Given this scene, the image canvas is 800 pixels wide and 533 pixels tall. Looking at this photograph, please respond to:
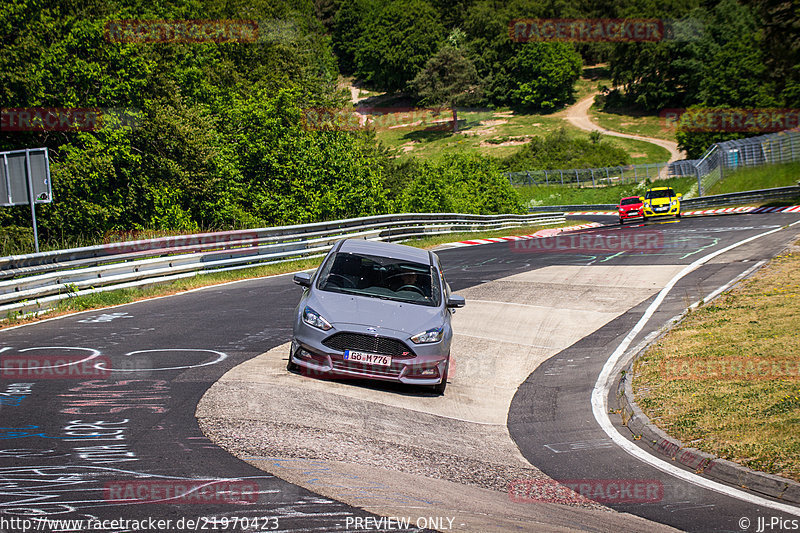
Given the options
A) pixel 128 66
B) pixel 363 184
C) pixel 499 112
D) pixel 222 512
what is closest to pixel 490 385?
pixel 222 512

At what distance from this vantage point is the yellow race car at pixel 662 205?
39.9m

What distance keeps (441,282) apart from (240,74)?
150ft

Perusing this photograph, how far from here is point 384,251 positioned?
10.8 metres

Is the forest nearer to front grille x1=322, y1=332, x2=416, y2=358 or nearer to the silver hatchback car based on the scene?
the silver hatchback car

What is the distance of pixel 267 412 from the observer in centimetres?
780

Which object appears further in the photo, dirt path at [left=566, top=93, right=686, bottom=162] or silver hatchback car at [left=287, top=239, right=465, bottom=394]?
dirt path at [left=566, top=93, right=686, bottom=162]

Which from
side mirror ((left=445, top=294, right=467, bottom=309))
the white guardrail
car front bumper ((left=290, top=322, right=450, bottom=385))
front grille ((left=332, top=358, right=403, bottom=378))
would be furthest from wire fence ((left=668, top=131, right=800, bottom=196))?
front grille ((left=332, top=358, right=403, bottom=378))

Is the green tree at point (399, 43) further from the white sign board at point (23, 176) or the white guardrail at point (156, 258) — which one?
the white sign board at point (23, 176)

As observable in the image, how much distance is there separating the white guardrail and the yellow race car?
16.6 meters

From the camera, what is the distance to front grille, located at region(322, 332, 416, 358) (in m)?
8.98

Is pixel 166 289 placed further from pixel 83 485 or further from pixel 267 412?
pixel 83 485

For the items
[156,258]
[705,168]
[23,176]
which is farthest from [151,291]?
[705,168]

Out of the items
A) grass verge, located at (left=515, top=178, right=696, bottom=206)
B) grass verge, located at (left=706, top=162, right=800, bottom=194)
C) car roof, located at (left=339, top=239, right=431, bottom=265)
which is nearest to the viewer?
car roof, located at (left=339, top=239, right=431, bottom=265)

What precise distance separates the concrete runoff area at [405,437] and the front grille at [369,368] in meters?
0.26
